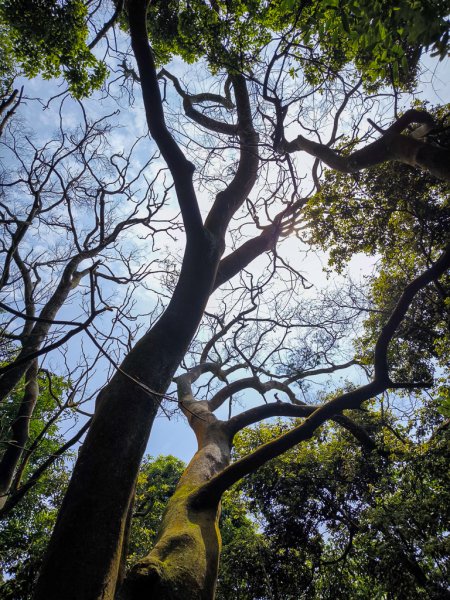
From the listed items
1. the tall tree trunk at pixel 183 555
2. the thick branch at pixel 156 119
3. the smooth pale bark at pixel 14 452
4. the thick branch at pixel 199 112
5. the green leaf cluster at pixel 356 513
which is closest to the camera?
the tall tree trunk at pixel 183 555

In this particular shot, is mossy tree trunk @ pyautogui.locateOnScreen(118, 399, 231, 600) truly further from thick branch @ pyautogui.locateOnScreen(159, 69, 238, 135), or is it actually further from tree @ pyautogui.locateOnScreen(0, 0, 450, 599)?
thick branch @ pyautogui.locateOnScreen(159, 69, 238, 135)

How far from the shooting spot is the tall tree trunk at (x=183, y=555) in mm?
1816

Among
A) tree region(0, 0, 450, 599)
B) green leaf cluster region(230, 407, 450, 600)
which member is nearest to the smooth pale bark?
tree region(0, 0, 450, 599)

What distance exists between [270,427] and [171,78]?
848 cm

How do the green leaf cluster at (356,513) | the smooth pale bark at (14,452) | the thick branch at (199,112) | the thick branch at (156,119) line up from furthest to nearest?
the thick branch at (199,112)
the smooth pale bark at (14,452)
the green leaf cluster at (356,513)
the thick branch at (156,119)

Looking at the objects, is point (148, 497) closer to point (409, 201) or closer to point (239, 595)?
point (239, 595)

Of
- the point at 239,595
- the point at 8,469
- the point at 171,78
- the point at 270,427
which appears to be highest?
the point at 171,78

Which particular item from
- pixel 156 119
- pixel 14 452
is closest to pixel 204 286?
pixel 156 119

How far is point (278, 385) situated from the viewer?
7.23m

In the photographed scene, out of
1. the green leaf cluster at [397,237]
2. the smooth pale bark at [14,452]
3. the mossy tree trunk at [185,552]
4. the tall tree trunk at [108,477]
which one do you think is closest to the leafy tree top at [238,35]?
the green leaf cluster at [397,237]

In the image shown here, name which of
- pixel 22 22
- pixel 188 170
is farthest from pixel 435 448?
pixel 22 22

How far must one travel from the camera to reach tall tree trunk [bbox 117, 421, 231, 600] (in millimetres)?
1816

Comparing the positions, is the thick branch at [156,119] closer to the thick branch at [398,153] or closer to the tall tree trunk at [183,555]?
the thick branch at [398,153]

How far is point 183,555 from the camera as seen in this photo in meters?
2.13
